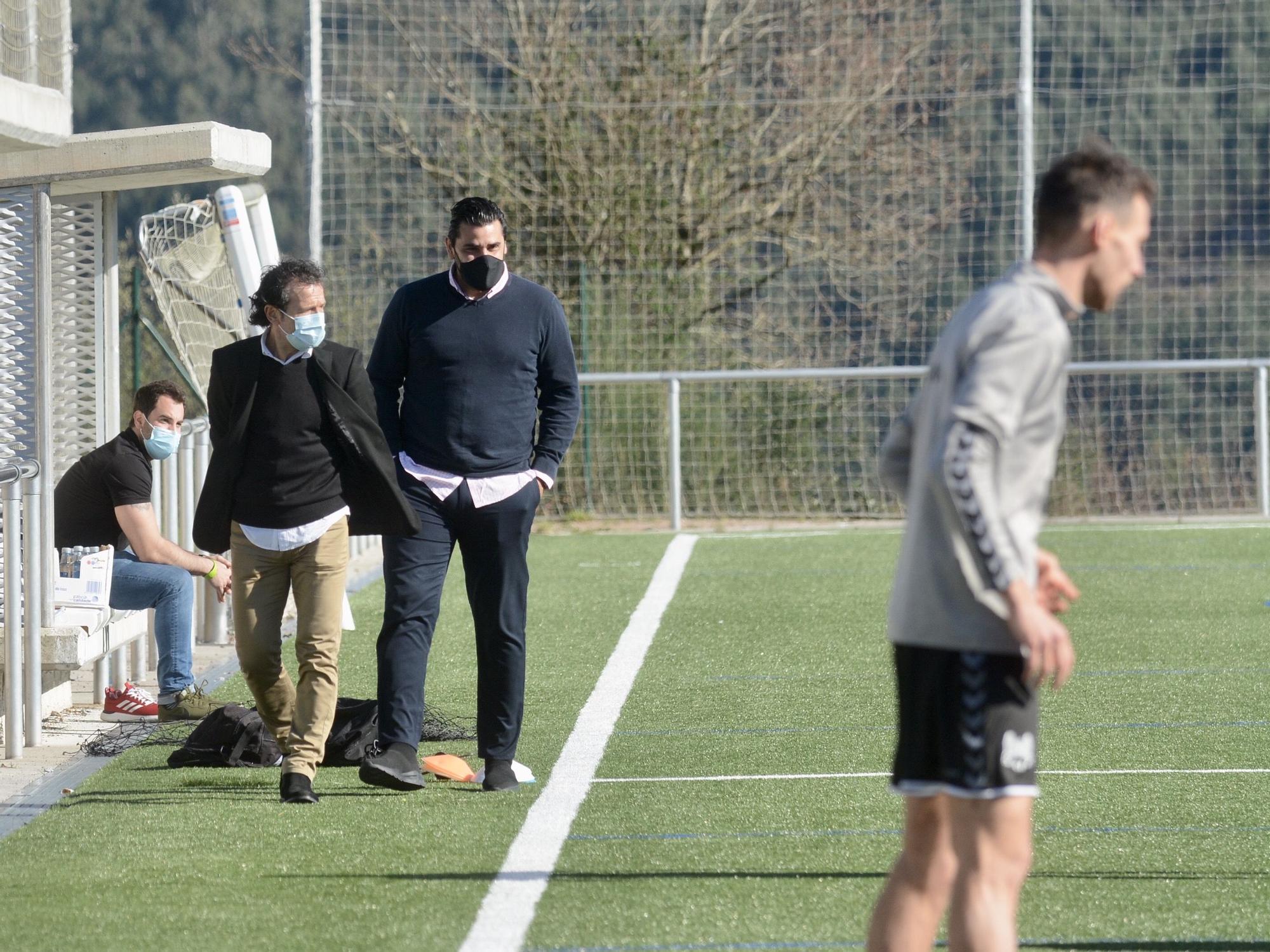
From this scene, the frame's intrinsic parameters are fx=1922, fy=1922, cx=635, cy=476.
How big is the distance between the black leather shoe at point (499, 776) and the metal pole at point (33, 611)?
6.39ft

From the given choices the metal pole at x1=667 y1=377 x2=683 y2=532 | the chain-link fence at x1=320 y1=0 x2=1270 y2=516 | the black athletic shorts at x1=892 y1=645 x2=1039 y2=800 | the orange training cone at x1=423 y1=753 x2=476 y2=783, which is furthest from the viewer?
the chain-link fence at x1=320 y1=0 x2=1270 y2=516

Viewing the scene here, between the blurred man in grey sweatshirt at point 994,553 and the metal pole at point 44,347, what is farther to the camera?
the metal pole at point 44,347

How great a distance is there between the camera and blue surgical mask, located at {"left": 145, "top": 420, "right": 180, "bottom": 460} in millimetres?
8156

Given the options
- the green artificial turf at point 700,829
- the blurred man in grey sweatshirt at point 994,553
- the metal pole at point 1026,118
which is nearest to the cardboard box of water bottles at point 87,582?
the green artificial turf at point 700,829

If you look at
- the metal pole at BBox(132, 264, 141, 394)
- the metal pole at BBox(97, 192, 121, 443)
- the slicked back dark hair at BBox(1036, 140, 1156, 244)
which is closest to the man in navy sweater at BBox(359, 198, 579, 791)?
the metal pole at BBox(97, 192, 121, 443)

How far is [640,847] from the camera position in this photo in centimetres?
544

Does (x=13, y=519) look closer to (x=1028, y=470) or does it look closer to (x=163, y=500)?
(x=163, y=500)

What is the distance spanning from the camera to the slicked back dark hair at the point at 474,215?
6.27 meters

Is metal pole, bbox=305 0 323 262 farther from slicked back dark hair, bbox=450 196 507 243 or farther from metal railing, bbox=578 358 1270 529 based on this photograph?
slicked back dark hair, bbox=450 196 507 243

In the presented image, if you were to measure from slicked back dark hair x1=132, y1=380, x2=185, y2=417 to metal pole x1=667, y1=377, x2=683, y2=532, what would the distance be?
29.9 feet

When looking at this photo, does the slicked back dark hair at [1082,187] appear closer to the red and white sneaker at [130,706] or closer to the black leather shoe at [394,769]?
the black leather shoe at [394,769]

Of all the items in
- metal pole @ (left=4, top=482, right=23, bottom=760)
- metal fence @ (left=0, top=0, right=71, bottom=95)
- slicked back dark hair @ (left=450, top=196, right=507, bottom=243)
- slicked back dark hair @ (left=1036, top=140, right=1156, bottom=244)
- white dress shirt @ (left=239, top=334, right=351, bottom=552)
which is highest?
metal fence @ (left=0, top=0, right=71, bottom=95)

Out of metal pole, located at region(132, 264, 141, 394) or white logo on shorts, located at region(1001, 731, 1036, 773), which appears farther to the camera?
metal pole, located at region(132, 264, 141, 394)

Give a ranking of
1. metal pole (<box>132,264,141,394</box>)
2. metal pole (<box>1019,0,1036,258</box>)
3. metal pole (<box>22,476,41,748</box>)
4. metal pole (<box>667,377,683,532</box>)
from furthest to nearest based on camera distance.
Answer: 1. metal pole (<box>1019,0,1036,258</box>)
2. metal pole (<box>667,377,683,532</box>)
3. metal pole (<box>132,264,141,394</box>)
4. metal pole (<box>22,476,41,748</box>)
